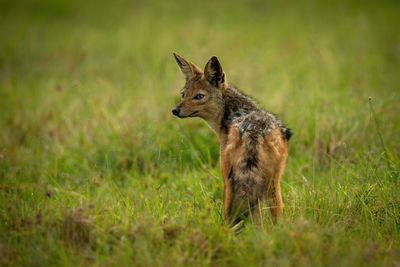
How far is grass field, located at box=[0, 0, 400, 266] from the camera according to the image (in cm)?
345

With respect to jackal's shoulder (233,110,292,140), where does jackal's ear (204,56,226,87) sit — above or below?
above

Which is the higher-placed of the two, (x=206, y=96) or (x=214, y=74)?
(x=214, y=74)

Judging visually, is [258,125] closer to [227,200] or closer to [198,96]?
[227,200]

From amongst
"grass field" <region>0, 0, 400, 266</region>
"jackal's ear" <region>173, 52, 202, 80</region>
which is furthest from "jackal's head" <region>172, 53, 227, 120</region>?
"grass field" <region>0, 0, 400, 266</region>

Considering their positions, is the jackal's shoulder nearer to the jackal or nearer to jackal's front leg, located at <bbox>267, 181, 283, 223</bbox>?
the jackal

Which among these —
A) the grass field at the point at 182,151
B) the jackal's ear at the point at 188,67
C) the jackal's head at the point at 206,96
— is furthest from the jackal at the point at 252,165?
the jackal's ear at the point at 188,67

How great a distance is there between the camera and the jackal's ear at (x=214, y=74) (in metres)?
4.98

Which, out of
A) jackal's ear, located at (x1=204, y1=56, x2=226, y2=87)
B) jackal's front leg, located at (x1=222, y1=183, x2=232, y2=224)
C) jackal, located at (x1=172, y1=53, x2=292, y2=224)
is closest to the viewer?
jackal, located at (x1=172, y1=53, x2=292, y2=224)

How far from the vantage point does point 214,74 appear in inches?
199

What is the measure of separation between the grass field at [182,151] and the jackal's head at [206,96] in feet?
1.28

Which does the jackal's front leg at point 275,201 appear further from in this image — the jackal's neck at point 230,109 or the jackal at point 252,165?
the jackal's neck at point 230,109

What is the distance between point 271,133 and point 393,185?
1.70 meters

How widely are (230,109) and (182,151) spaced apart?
822 millimetres

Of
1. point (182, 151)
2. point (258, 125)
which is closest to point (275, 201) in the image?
point (258, 125)
